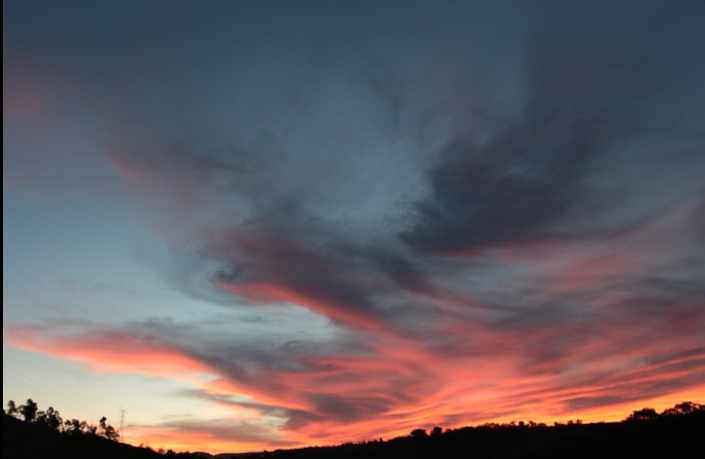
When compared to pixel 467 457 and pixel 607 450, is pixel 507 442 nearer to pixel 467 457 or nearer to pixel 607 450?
pixel 467 457

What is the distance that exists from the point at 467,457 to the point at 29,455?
286 feet

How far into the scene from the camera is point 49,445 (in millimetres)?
51438

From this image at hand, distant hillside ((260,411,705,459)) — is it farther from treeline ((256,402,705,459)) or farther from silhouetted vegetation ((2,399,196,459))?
silhouetted vegetation ((2,399,196,459))

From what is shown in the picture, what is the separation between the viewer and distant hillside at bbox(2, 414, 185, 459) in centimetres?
4734

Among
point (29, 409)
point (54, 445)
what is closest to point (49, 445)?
point (54, 445)

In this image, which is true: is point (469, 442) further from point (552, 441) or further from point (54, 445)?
point (54, 445)

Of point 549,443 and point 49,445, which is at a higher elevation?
point 549,443

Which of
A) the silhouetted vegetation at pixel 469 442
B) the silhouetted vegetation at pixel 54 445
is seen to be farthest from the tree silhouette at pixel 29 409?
the silhouetted vegetation at pixel 54 445

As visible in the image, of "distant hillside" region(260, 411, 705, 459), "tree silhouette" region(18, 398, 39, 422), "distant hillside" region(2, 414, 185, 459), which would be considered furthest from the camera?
"tree silhouette" region(18, 398, 39, 422)

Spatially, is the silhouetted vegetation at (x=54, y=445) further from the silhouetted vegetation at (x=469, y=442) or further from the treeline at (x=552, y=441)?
the treeline at (x=552, y=441)

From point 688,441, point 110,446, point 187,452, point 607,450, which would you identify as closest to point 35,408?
point 187,452

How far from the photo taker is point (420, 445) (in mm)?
126875

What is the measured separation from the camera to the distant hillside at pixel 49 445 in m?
47.3

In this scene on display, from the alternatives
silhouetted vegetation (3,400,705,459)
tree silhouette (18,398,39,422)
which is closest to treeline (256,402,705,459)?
silhouetted vegetation (3,400,705,459)
